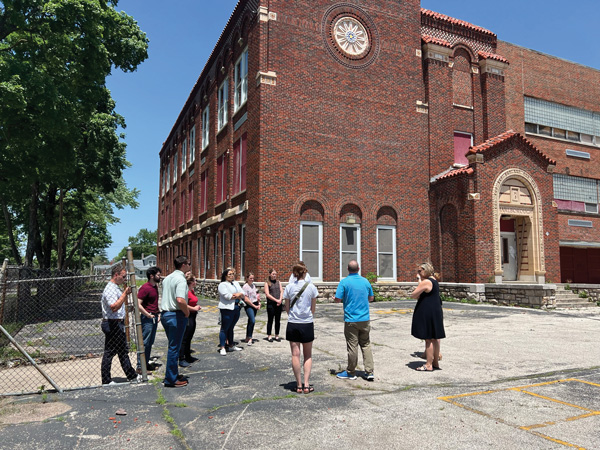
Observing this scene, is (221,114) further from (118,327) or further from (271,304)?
(118,327)

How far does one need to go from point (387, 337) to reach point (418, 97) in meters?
14.9

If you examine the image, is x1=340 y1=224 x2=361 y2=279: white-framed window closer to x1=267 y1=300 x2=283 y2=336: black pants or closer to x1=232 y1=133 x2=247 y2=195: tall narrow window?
x1=232 y1=133 x2=247 y2=195: tall narrow window

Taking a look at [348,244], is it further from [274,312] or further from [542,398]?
[542,398]

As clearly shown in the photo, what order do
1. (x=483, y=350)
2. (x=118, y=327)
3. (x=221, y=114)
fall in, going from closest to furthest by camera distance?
(x=118, y=327), (x=483, y=350), (x=221, y=114)

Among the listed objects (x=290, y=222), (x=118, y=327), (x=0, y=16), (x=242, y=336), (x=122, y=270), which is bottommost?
(x=242, y=336)

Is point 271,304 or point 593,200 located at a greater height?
point 593,200

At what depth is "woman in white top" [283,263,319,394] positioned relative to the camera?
21.5ft

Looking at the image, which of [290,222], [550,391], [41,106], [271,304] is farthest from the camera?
[290,222]

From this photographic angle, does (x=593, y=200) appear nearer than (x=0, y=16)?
No

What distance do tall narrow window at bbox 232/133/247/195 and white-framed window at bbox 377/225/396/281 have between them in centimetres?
681

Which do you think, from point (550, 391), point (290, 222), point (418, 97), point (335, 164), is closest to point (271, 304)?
point (550, 391)

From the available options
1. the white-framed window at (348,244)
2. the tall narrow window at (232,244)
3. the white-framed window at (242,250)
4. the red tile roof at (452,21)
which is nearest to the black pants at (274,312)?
the white-framed window at (348,244)

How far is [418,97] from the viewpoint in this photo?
74.1 ft

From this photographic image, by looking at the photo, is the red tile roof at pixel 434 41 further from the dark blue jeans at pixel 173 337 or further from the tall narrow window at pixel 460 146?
the dark blue jeans at pixel 173 337
